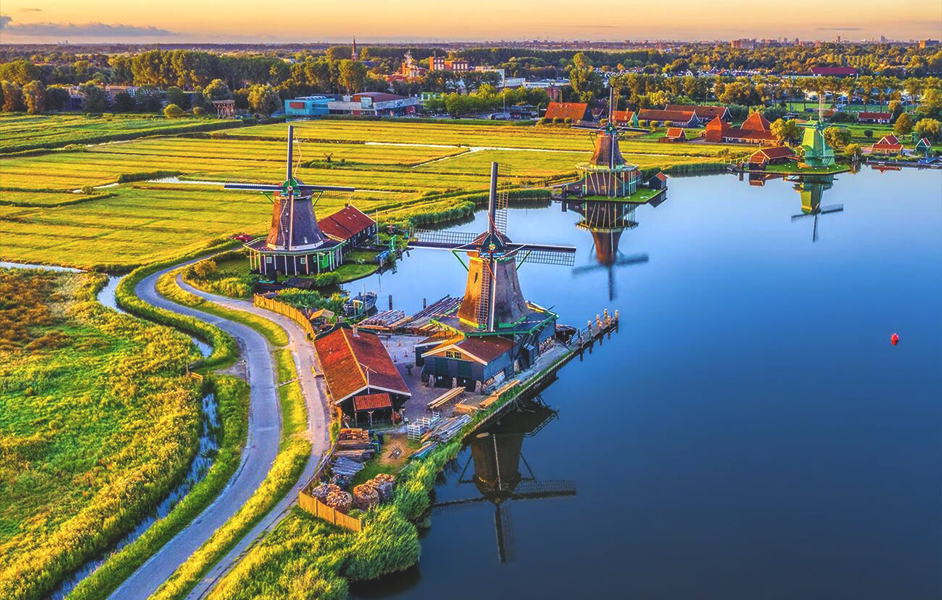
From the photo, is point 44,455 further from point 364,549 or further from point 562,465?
point 562,465

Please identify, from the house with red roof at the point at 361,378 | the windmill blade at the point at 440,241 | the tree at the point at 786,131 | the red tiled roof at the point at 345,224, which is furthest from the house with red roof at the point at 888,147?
the house with red roof at the point at 361,378

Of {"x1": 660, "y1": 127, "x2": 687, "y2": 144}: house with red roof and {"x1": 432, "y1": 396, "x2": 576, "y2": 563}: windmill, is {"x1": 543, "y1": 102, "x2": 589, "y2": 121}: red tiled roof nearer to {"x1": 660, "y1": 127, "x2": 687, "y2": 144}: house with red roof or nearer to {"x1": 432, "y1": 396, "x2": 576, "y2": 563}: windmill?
{"x1": 660, "y1": 127, "x2": 687, "y2": 144}: house with red roof

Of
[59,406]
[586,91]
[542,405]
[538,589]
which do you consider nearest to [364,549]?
[538,589]

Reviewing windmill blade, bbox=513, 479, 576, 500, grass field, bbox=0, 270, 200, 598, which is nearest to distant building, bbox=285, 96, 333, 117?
grass field, bbox=0, 270, 200, 598

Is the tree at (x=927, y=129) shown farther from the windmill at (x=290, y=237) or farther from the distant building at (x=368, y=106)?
the windmill at (x=290, y=237)

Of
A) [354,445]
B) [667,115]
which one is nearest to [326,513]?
[354,445]

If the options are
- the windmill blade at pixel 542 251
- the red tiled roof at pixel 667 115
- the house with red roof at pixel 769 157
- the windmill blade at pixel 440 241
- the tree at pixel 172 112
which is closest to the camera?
the windmill blade at pixel 542 251
